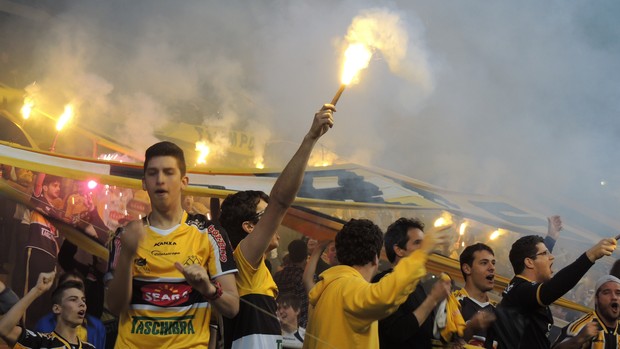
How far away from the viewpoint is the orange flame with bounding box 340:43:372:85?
127 inches

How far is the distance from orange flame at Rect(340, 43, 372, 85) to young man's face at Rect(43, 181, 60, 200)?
2.58 m

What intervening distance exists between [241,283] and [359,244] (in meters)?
0.59

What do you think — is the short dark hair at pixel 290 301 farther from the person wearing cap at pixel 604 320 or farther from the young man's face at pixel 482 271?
the person wearing cap at pixel 604 320

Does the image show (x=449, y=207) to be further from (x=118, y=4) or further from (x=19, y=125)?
(x=19, y=125)

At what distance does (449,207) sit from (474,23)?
1933 millimetres

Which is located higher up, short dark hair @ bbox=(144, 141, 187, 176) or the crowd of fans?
short dark hair @ bbox=(144, 141, 187, 176)

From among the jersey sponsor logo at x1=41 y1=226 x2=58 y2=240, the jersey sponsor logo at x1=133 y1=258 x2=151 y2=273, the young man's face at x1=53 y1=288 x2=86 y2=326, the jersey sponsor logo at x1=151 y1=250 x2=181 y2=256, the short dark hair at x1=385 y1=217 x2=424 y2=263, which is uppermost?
the short dark hair at x1=385 y1=217 x2=424 y2=263

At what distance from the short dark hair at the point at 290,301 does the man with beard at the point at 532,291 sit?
199 centimetres

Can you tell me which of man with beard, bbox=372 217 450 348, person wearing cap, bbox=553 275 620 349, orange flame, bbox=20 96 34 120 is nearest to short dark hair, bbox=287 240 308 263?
man with beard, bbox=372 217 450 348

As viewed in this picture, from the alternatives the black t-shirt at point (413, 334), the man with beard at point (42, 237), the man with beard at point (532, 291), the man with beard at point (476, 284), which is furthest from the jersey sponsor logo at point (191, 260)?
the man with beard at point (42, 237)

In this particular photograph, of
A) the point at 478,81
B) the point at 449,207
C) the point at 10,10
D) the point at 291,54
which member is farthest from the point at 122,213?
the point at 478,81

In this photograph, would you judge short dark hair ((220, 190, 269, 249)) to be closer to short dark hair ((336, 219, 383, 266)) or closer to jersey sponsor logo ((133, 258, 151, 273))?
short dark hair ((336, 219, 383, 266))

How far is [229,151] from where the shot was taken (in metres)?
5.98

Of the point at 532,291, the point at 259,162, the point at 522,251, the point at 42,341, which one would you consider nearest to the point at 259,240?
the point at 532,291
